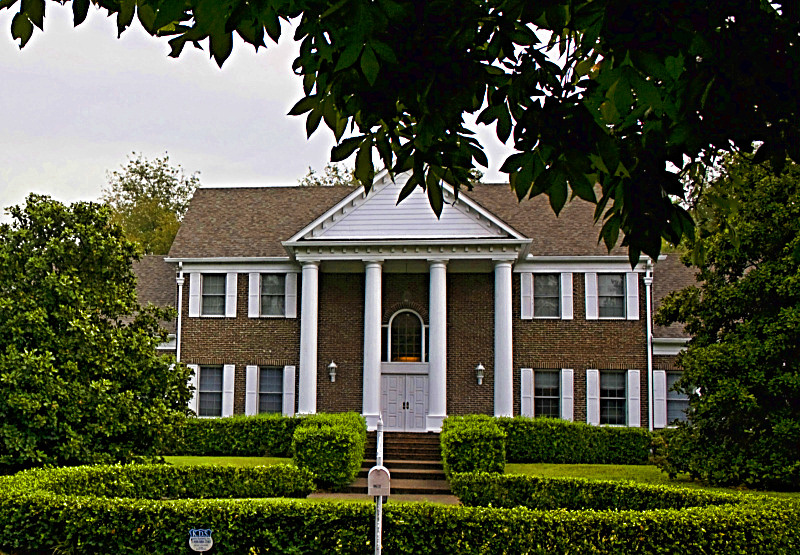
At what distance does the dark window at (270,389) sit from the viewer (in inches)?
1122

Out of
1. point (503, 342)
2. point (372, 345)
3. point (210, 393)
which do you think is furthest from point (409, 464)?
point (210, 393)

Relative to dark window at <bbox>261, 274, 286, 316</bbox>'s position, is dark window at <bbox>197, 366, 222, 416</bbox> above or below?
below

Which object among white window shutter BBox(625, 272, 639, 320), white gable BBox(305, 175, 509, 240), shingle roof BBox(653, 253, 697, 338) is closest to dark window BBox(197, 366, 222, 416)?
white gable BBox(305, 175, 509, 240)

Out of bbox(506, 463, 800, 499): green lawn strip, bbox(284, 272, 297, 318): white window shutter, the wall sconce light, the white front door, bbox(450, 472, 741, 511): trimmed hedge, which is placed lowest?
bbox(506, 463, 800, 499): green lawn strip

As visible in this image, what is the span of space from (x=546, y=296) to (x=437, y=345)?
4278 mm

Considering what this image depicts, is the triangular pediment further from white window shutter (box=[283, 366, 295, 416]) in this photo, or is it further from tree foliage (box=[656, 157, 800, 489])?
tree foliage (box=[656, 157, 800, 489])

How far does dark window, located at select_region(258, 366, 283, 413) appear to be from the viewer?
93.5 ft

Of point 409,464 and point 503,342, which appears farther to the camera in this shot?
point 503,342

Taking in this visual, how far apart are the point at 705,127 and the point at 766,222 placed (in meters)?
15.9

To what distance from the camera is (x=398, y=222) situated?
1075 inches

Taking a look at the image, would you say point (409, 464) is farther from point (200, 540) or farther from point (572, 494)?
point (200, 540)

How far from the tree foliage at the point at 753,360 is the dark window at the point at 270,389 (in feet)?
44.6

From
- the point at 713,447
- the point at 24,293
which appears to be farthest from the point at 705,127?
the point at 713,447

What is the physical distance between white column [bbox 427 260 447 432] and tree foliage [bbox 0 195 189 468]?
1053cm
